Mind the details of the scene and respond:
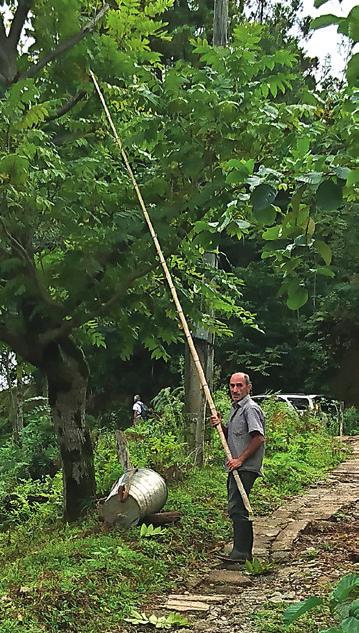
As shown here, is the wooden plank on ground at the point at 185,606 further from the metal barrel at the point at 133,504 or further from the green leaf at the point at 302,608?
the green leaf at the point at 302,608

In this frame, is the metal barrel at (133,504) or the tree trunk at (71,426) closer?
the metal barrel at (133,504)

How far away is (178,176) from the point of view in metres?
7.03

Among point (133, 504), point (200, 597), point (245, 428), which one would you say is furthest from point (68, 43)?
point (200, 597)

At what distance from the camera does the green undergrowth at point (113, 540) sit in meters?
5.22

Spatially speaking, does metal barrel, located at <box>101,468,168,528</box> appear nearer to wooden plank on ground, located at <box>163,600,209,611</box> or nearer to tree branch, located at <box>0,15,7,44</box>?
wooden plank on ground, located at <box>163,600,209,611</box>

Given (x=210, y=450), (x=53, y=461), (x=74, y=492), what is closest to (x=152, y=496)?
(x=74, y=492)

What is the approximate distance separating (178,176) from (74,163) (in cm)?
93

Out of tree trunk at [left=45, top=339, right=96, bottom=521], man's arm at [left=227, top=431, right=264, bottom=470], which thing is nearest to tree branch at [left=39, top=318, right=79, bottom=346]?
tree trunk at [left=45, top=339, right=96, bottom=521]

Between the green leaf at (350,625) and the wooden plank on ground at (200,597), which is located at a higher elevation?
the green leaf at (350,625)

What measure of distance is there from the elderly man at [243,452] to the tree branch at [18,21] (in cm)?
389

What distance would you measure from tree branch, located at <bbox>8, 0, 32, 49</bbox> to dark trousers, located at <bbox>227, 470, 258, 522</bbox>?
4.58 metres

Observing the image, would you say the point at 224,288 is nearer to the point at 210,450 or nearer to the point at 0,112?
the point at 210,450

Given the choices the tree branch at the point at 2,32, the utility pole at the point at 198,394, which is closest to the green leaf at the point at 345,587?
the tree branch at the point at 2,32

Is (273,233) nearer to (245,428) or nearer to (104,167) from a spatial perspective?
(245,428)
